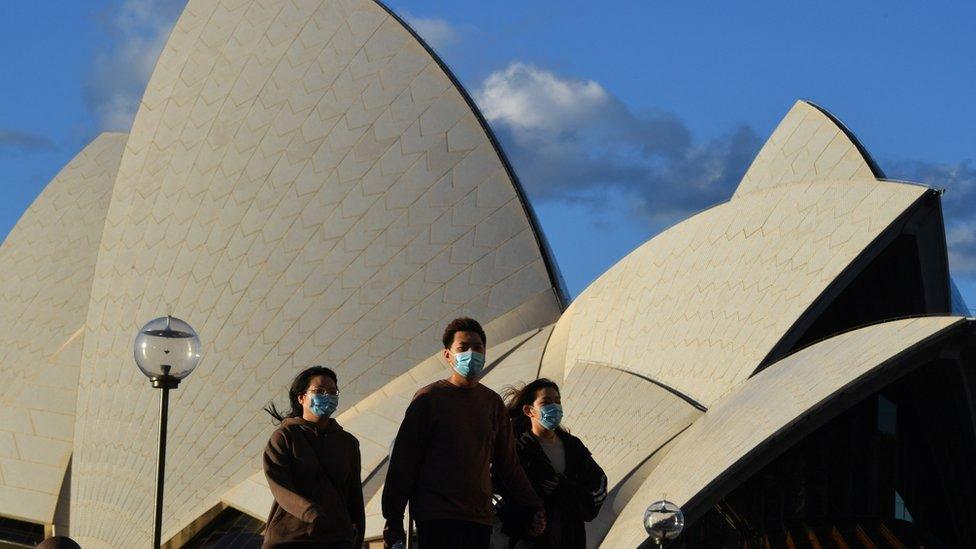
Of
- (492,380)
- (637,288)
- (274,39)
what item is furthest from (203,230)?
(637,288)

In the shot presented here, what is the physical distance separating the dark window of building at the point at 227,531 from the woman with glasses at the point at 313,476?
10.4 metres

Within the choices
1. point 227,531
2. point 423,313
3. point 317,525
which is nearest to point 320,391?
point 317,525

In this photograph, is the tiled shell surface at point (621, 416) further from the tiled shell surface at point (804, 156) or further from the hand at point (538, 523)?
the hand at point (538, 523)

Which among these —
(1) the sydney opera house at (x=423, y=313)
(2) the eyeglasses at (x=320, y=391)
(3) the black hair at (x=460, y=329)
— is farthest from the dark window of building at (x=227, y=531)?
(3) the black hair at (x=460, y=329)

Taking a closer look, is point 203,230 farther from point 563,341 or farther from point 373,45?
point 563,341

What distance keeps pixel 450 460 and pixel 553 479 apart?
0.49m

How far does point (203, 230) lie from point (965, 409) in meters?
9.27

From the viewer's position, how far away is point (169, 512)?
52.3 ft

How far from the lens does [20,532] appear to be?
18172mm

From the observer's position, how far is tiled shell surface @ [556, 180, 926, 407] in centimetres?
1361

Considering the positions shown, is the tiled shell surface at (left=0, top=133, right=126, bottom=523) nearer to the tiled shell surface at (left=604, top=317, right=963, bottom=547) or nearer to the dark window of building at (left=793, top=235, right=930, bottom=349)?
the tiled shell surface at (left=604, top=317, right=963, bottom=547)

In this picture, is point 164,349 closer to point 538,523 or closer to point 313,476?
point 313,476

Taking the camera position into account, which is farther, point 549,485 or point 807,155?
point 807,155

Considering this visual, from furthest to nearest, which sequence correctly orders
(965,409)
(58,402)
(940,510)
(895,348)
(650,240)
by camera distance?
(58,402) < (650,240) < (940,510) < (965,409) < (895,348)
